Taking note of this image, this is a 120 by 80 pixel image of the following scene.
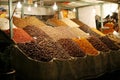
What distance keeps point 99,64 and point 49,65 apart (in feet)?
5.50

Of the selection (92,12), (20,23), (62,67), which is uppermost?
(92,12)

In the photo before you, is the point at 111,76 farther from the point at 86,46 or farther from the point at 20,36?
the point at 20,36

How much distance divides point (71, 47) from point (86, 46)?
53 cm

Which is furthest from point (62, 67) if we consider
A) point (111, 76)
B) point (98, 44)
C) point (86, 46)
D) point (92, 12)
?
point (92, 12)

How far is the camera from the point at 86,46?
5891mm

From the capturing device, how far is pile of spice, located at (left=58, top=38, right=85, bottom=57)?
211 inches

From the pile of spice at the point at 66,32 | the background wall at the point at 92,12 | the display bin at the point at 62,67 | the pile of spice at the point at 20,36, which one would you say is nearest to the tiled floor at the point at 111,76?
the display bin at the point at 62,67

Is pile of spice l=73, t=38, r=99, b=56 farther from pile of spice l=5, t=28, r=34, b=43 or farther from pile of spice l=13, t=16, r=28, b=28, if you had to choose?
pile of spice l=13, t=16, r=28, b=28

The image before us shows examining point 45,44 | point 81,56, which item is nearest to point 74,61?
point 81,56

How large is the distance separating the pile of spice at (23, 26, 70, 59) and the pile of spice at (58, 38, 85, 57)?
179 millimetres

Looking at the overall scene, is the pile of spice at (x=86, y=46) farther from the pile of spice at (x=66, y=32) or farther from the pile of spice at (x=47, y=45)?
the pile of spice at (x=47, y=45)

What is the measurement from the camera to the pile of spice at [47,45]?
4.90m

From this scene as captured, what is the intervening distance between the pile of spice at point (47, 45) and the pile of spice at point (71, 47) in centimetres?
18

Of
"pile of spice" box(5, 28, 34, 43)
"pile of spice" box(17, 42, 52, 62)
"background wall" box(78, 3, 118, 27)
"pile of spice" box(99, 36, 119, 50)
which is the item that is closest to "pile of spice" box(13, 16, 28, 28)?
"pile of spice" box(5, 28, 34, 43)
